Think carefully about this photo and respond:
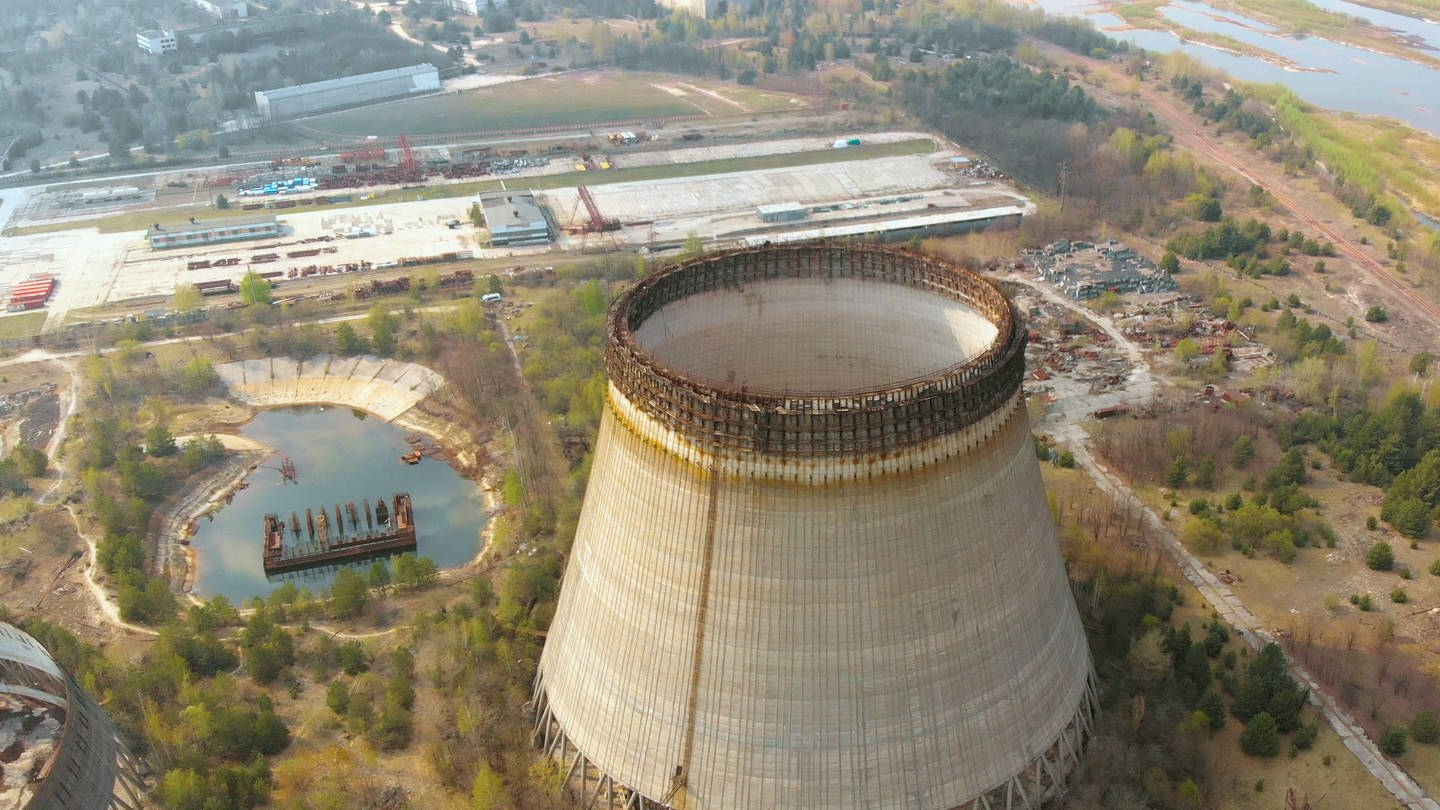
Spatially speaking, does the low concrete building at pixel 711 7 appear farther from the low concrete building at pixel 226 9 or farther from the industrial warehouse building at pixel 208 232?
the industrial warehouse building at pixel 208 232

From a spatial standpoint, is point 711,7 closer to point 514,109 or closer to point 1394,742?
point 514,109

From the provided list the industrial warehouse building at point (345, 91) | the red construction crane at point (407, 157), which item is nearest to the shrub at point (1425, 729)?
the red construction crane at point (407, 157)

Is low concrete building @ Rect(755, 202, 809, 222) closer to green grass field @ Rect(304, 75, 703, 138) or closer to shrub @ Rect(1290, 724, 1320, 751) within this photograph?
green grass field @ Rect(304, 75, 703, 138)

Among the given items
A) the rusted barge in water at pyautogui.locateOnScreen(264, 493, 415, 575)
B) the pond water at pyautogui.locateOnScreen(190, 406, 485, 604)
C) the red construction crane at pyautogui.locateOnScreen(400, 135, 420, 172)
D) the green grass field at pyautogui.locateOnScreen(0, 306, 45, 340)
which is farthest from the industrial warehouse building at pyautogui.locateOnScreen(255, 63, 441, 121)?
the rusted barge in water at pyautogui.locateOnScreen(264, 493, 415, 575)

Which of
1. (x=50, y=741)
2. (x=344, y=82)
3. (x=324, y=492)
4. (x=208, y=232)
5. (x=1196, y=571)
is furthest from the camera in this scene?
(x=344, y=82)

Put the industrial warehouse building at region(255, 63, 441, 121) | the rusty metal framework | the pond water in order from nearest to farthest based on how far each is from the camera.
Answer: the rusty metal framework < the pond water < the industrial warehouse building at region(255, 63, 441, 121)

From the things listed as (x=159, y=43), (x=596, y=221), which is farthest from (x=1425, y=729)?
(x=159, y=43)
